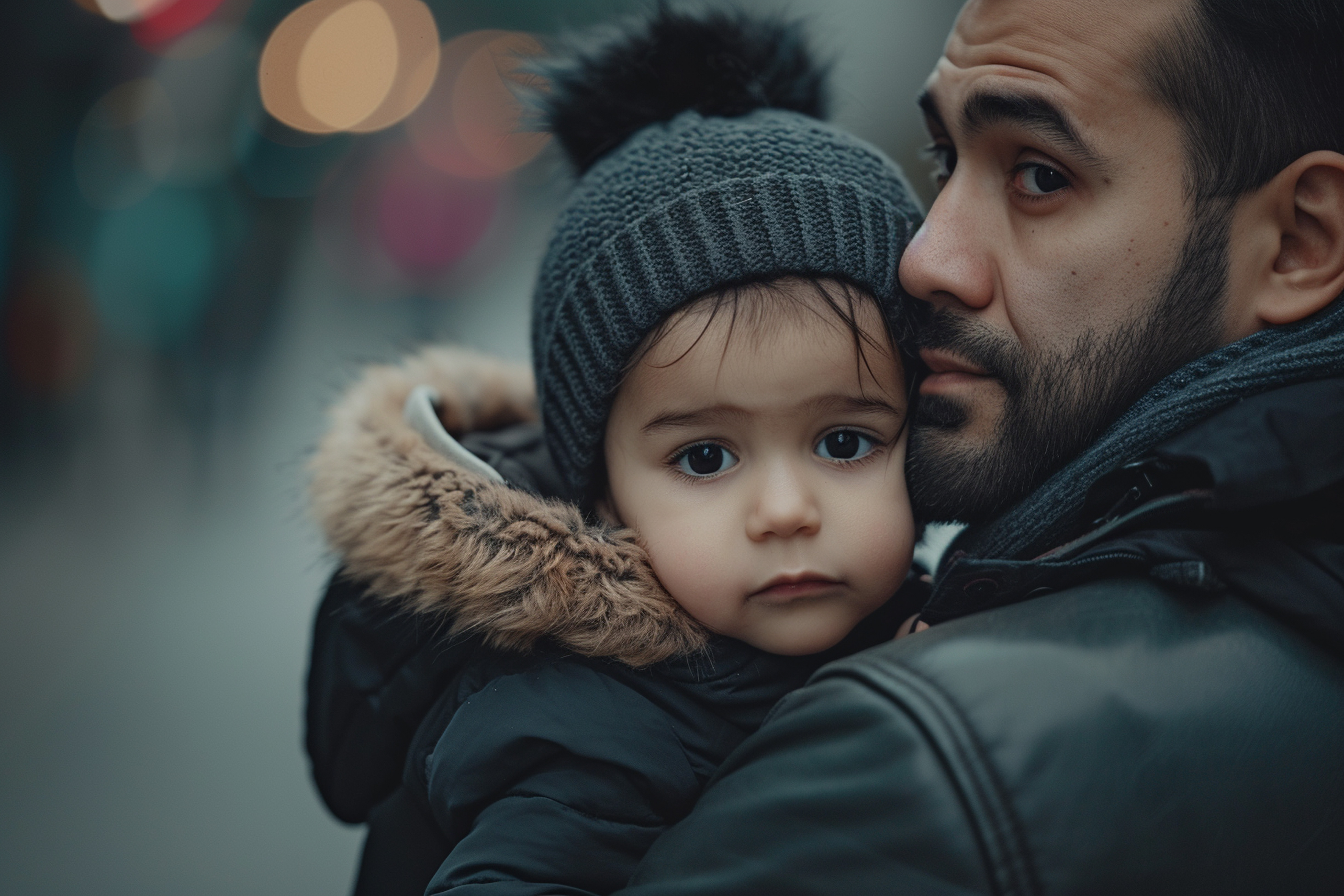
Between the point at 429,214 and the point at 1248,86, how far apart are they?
54.1 feet

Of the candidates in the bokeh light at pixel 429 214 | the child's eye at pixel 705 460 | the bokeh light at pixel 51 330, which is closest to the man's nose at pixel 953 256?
the child's eye at pixel 705 460

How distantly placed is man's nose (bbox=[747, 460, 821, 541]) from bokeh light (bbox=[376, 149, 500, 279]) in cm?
1328

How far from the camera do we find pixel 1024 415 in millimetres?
1760

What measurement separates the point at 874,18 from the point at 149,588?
11154 mm

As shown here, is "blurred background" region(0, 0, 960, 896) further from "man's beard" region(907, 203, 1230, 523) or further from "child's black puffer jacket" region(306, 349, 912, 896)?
"man's beard" region(907, 203, 1230, 523)

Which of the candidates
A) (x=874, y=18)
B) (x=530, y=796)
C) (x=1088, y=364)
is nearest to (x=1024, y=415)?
(x=1088, y=364)

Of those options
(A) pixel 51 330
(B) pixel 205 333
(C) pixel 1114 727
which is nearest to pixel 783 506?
(C) pixel 1114 727

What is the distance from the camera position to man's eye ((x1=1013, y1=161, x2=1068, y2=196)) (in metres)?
1.74

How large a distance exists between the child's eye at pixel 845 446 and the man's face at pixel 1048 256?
0.29ft

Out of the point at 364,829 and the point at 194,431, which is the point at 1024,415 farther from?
the point at 194,431

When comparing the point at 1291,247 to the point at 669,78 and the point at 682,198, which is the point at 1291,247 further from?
the point at 669,78

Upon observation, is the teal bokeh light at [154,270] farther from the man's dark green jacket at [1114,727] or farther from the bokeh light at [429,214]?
the man's dark green jacket at [1114,727]

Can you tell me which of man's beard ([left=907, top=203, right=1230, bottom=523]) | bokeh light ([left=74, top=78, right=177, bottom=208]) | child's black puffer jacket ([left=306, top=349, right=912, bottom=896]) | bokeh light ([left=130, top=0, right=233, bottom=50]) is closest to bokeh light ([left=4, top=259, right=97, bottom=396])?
bokeh light ([left=74, top=78, right=177, bottom=208])

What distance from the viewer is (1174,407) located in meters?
1.50
